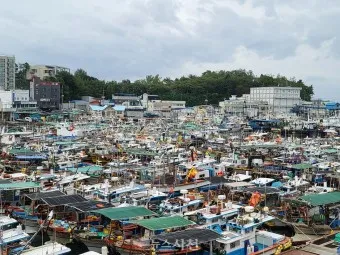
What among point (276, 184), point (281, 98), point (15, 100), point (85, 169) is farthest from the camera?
point (281, 98)

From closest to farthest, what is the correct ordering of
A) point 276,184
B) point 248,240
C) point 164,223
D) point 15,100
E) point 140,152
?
point 164,223
point 248,240
point 276,184
point 140,152
point 15,100

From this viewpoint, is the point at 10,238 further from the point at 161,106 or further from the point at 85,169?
the point at 161,106

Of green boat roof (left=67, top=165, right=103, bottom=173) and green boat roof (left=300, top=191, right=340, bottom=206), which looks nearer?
green boat roof (left=300, top=191, right=340, bottom=206)

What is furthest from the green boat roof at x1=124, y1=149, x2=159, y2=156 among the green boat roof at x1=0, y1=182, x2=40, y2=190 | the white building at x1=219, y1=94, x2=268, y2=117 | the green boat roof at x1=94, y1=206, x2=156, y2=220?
the white building at x1=219, y1=94, x2=268, y2=117

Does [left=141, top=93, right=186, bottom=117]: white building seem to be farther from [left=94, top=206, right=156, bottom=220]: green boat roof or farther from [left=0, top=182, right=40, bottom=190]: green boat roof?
[left=94, top=206, right=156, bottom=220]: green boat roof

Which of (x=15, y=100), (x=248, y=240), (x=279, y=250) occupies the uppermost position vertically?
(x=15, y=100)

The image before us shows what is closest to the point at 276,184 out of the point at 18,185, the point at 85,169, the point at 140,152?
the point at 85,169
